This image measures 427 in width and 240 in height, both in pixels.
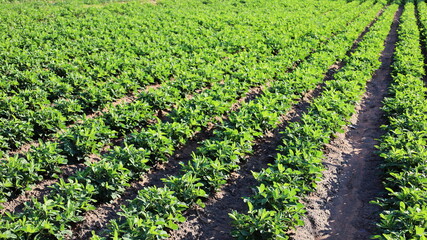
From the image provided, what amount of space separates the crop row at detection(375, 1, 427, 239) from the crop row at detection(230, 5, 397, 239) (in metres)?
1.16

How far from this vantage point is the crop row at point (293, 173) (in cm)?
449

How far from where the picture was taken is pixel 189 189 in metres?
5.13

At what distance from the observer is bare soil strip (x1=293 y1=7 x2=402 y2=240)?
516cm

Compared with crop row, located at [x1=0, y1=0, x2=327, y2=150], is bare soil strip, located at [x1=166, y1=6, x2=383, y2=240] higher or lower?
lower

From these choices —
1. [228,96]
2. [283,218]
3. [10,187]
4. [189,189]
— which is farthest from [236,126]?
[10,187]

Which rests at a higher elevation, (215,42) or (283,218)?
(215,42)

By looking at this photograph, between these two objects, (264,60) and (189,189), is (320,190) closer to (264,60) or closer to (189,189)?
(189,189)

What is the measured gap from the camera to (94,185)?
531 cm

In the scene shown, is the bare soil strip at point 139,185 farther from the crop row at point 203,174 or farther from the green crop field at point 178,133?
the crop row at point 203,174

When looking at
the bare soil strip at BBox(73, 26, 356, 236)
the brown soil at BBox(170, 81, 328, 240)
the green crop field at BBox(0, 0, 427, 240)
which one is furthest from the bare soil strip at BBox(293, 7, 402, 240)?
the bare soil strip at BBox(73, 26, 356, 236)

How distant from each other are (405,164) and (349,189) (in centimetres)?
115

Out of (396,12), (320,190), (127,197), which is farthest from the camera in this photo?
(396,12)

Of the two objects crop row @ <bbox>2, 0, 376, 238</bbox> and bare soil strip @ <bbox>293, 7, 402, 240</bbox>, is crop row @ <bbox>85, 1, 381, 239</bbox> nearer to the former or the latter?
crop row @ <bbox>2, 0, 376, 238</bbox>

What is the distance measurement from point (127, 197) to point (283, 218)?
275 cm
